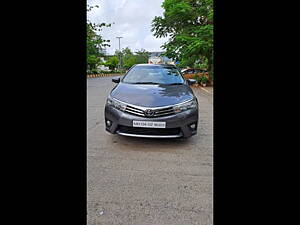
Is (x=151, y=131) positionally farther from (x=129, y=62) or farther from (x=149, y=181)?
(x=129, y=62)

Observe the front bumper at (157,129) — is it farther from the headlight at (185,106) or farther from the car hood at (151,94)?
the car hood at (151,94)

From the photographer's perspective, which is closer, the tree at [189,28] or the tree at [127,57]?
the tree at [189,28]

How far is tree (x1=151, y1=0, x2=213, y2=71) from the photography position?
11.9 meters

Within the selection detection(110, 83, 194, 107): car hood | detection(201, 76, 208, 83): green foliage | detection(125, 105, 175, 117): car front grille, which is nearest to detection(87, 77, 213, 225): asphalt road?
detection(125, 105, 175, 117): car front grille

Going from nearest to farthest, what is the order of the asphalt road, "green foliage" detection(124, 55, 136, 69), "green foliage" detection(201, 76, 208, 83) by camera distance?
1. the asphalt road
2. "green foliage" detection(201, 76, 208, 83)
3. "green foliage" detection(124, 55, 136, 69)

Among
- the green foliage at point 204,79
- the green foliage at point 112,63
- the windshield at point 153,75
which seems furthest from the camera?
the green foliage at point 112,63

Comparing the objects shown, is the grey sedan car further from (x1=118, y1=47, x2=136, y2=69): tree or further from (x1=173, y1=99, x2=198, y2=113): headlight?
(x1=118, y1=47, x2=136, y2=69): tree

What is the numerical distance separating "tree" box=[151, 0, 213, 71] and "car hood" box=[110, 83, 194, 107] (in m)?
7.86

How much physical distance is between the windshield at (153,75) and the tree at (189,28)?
708 centimetres

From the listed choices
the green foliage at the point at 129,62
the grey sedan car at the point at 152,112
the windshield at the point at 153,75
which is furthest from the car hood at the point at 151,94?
the green foliage at the point at 129,62

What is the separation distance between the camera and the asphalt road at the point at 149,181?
213 cm
